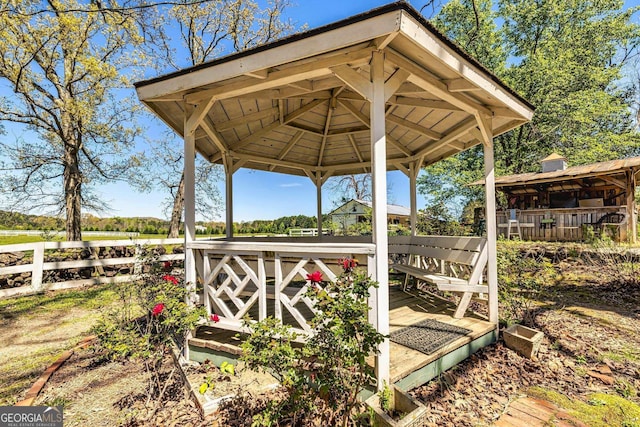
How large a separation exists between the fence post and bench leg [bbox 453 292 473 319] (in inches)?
348

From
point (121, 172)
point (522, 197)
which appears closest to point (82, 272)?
point (121, 172)

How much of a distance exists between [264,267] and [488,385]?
100 inches

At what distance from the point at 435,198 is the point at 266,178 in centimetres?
1579

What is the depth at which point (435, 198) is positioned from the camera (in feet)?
63.9

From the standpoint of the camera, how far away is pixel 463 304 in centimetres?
380

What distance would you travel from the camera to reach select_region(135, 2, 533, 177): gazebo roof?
7.65 ft

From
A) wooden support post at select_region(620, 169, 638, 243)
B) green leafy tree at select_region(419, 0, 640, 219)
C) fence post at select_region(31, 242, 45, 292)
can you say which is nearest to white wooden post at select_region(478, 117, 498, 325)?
fence post at select_region(31, 242, 45, 292)

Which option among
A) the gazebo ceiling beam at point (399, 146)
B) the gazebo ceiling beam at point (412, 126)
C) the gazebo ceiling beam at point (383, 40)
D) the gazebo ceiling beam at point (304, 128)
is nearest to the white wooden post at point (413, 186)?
the gazebo ceiling beam at point (399, 146)

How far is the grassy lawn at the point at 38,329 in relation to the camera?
3.19 m

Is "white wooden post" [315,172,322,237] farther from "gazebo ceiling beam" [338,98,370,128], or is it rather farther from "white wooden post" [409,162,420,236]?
"gazebo ceiling beam" [338,98,370,128]

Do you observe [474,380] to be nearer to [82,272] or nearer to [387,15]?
[387,15]

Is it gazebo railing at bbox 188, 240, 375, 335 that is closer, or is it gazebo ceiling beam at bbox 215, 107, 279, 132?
gazebo railing at bbox 188, 240, 375, 335

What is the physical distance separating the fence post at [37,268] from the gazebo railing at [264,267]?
590 centimetres

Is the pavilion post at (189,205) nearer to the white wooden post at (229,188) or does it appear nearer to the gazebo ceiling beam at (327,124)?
the white wooden post at (229,188)
